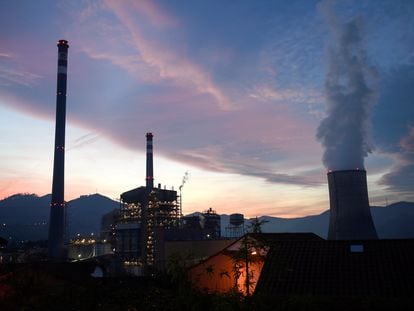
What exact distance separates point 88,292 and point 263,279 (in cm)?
828

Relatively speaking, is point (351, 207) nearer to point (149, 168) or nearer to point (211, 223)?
point (211, 223)

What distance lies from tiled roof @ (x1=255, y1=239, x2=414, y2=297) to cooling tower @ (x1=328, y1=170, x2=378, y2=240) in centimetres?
1077

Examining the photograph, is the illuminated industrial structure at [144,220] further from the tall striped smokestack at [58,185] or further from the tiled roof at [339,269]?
the tiled roof at [339,269]

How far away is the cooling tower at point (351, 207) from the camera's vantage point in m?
25.5

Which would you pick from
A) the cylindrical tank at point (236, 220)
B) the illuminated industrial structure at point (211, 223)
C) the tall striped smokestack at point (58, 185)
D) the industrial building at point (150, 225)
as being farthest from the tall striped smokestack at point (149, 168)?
the tall striped smokestack at point (58, 185)

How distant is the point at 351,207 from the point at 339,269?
42.6 ft

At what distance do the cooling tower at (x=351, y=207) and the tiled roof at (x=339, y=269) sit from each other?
10774 millimetres

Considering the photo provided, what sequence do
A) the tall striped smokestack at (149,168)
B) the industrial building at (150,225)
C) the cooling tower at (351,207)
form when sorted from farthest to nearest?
the tall striped smokestack at (149,168), the industrial building at (150,225), the cooling tower at (351,207)

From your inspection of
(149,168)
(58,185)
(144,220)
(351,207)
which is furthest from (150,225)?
(351,207)

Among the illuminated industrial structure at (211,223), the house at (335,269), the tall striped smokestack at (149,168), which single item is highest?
the tall striped smokestack at (149,168)

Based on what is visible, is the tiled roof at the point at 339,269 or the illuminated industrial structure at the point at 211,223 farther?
the illuminated industrial structure at the point at 211,223

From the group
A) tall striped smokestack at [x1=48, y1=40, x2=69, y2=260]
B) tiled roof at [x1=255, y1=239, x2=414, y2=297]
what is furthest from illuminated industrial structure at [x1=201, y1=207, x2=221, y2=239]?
tiled roof at [x1=255, y1=239, x2=414, y2=297]

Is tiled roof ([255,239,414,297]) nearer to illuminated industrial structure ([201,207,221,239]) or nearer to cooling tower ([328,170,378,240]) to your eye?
cooling tower ([328,170,378,240])

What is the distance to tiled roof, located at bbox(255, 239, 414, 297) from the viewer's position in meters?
12.5
